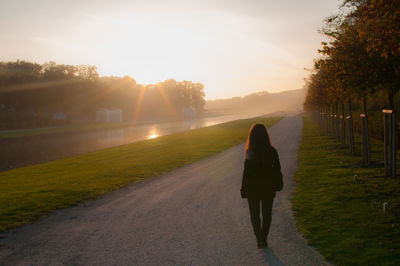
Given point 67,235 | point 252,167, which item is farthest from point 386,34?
point 67,235

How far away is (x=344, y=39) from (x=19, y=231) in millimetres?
10040

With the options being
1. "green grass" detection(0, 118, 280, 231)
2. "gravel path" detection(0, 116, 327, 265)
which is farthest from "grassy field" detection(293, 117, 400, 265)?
"green grass" detection(0, 118, 280, 231)

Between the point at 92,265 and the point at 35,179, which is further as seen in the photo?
the point at 35,179

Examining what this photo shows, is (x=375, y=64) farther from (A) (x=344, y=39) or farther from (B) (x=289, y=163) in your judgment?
(B) (x=289, y=163)

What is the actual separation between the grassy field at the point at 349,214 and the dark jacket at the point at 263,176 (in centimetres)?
118

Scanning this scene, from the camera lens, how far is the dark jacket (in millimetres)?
5492

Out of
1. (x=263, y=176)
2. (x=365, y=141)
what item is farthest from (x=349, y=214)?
(x=365, y=141)

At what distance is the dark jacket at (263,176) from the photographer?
18.0 ft

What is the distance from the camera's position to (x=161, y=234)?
6.33 m

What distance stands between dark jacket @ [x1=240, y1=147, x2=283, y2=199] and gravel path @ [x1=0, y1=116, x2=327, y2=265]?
0.92m

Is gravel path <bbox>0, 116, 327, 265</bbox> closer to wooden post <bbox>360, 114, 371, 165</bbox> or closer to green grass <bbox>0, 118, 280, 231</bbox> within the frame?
green grass <bbox>0, 118, 280, 231</bbox>

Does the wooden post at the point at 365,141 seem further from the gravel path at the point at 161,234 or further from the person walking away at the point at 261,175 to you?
the person walking away at the point at 261,175

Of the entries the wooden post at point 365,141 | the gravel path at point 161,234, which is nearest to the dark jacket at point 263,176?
the gravel path at point 161,234

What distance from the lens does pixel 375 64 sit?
955 cm
